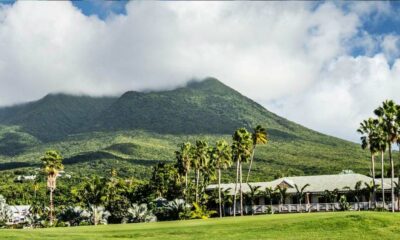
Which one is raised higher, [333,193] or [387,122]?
[387,122]

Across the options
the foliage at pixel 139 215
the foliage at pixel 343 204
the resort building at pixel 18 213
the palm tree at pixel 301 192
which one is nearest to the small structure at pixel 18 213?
the resort building at pixel 18 213

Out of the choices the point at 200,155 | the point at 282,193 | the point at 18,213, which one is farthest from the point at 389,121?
the point at 18,213

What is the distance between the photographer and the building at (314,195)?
7412 centimetres

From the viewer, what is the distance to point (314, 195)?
3095 inches

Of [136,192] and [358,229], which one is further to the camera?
[136,192]

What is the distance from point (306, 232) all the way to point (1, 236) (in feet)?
61.5

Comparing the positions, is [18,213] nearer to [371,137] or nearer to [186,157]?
[186,157]

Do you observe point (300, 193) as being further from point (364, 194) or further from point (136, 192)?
point (136, 192)

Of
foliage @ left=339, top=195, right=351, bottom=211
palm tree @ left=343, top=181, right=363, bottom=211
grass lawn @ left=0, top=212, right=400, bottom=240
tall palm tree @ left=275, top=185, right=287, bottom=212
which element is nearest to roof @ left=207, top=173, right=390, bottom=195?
palm tree @ left=343, top=181, right=363, bottom=211

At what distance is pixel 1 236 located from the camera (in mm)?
32656

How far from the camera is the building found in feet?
243

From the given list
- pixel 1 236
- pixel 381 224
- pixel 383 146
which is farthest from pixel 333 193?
pixel 1 236

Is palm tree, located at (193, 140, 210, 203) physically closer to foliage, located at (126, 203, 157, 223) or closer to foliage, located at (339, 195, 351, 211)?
foliage, located at (126, 203, 157, 223)

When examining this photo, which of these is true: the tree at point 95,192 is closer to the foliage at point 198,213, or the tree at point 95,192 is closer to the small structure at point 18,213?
the foliage at point 198,213
